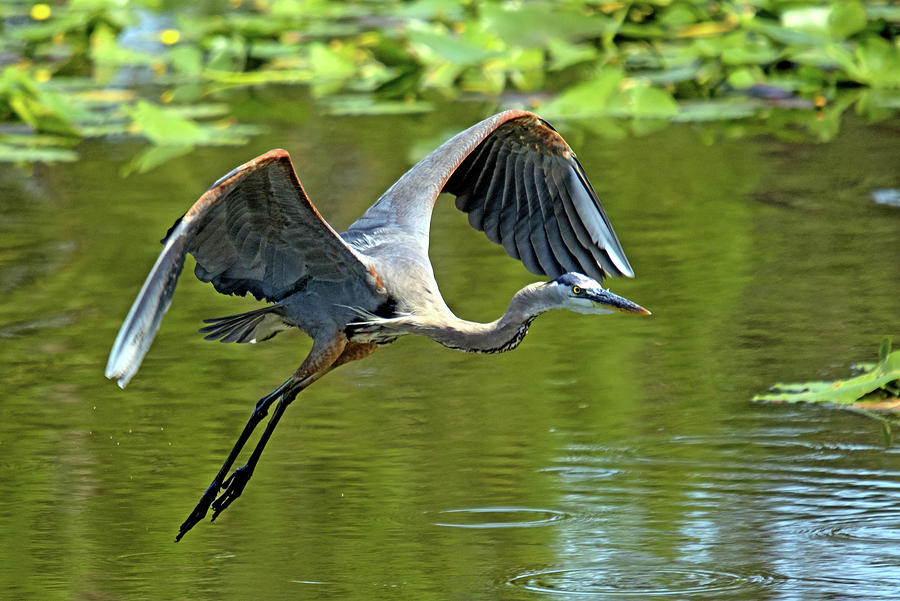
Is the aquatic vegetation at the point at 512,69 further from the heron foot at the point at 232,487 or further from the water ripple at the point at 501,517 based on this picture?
the water ripple at the point at 501,517

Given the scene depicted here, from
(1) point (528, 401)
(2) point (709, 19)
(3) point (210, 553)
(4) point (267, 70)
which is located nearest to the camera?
(3) point (210, 553)

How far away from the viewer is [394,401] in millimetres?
6633

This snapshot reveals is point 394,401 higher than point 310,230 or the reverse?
the reverse

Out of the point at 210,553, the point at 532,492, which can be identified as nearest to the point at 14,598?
the point at 210,553

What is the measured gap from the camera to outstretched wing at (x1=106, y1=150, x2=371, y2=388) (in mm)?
4359

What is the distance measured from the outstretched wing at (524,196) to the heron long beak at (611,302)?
4.16ft

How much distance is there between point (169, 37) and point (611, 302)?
11.6 metres

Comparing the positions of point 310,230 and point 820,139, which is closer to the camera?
point 310,230

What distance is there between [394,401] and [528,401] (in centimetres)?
54

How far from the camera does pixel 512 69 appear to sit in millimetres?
12711

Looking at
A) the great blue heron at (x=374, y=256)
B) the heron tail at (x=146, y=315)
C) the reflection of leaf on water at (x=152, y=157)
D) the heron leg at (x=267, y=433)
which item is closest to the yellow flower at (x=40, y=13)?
the reflection of leaf on water at (x=152, y=157)

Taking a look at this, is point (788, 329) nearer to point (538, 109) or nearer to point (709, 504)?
point (709, 504)

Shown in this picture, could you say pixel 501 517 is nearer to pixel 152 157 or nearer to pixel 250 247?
pixel 250 247

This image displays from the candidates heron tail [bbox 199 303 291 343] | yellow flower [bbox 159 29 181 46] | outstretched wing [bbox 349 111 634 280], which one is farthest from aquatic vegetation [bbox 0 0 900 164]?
heron tail [bbox 199 303 291 343]
